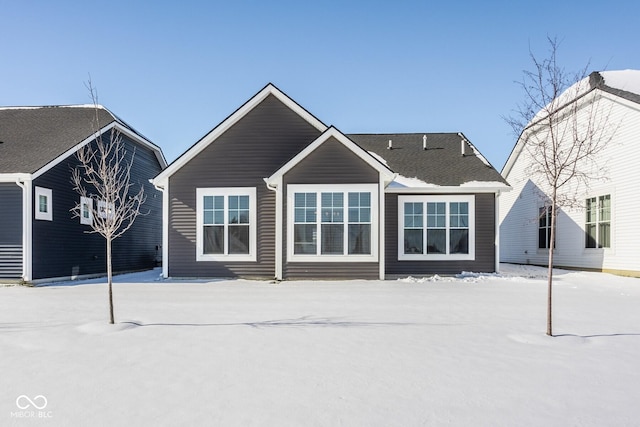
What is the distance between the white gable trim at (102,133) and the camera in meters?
13.7

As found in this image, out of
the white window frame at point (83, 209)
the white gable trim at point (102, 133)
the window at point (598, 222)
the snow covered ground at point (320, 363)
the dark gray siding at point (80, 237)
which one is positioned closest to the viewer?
the snow covered ground at point (320, 363)

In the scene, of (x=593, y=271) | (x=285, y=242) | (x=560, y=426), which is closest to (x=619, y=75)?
(x=593, y=271)

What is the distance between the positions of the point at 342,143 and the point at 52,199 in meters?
10.6

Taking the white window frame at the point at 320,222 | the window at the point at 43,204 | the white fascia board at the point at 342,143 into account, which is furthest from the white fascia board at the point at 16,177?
the white window frame at the point at 320,222

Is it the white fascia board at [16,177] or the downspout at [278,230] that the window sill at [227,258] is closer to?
the downspout at [278,230]

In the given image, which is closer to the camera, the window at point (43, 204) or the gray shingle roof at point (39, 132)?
the window at point (43, 204)

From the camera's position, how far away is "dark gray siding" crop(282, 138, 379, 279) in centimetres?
1333

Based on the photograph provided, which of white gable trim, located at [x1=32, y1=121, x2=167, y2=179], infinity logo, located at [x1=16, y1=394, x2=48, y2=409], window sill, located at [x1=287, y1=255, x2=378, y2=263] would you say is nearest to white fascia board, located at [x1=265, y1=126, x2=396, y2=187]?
window sill, located at [x1=287, y1=255, x2=378, y2=263]

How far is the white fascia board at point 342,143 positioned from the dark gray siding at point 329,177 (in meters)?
0.12

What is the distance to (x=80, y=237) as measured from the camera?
625 inches

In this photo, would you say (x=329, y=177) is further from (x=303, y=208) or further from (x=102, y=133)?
(x=102, y=133)

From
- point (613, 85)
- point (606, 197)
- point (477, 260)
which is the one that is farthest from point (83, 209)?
point (613, 85)

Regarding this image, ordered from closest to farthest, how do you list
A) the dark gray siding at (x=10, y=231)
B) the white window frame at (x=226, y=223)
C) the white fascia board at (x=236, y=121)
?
the dark gray siding at (x=10, y=231)
the white window frame at (x=226, y=223)
the white fascia board at (x=236, y=121)

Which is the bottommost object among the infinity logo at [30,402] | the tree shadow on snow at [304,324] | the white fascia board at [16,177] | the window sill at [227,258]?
the tree shadow on snow at [304,324]
